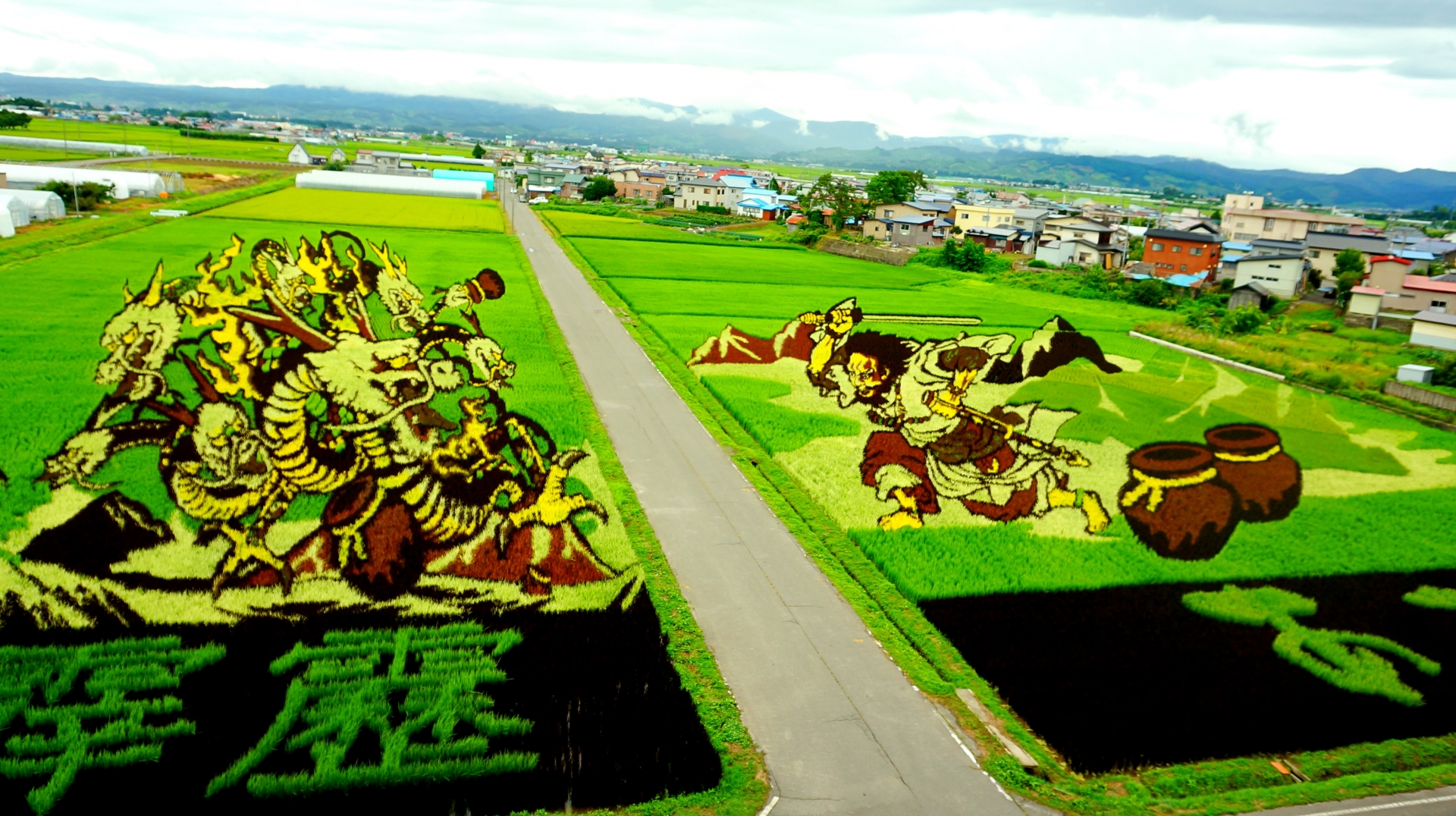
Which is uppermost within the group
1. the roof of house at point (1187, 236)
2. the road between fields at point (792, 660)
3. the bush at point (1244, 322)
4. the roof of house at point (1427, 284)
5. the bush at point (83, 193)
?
the roof of house at point (1187, 236)

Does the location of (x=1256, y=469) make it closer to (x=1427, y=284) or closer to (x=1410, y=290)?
(x=1410, y=290)

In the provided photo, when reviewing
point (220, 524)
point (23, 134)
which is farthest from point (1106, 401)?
point (23, 134)

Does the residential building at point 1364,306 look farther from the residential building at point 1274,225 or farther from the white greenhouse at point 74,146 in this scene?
the white greenhouse at point 74,146

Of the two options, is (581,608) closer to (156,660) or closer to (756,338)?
(156,660)

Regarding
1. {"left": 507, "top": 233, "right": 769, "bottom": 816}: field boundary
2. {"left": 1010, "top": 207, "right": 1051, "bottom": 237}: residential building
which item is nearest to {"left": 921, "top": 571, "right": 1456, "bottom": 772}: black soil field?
{"left": 507, "top": 233, "right": 769, "bottom": 816}: field boundary

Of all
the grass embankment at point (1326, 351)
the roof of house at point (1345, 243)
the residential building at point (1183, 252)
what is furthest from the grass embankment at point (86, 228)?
the roof of house at point (1345, 243)

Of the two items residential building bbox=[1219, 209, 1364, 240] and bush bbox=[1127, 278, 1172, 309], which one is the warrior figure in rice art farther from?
residential building bbox=[1219, 209, 1364, 240]

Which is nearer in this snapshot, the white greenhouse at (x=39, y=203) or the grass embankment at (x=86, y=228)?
the grass embankment at (x=86, y=228)

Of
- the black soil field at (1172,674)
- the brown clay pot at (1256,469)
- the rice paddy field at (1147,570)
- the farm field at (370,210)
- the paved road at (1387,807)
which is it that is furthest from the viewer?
the farm field at (370,210)
